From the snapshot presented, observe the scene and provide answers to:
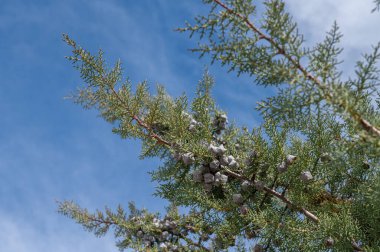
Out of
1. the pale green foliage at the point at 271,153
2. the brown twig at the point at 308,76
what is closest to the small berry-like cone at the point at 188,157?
the pale green foliage at the point at 271,153

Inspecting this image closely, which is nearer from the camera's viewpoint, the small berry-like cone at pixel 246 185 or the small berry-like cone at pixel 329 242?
the small berry-like cone at pixel 329 242

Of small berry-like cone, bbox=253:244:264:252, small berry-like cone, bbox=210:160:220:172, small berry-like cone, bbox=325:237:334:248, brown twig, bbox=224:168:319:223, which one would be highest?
small berry-like cone, bbox=210:160:220:172

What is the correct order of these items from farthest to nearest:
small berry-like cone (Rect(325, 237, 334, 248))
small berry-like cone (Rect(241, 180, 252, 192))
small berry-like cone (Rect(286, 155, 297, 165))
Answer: small berry-like cone (Rect(241, 180, 252, 192)), small berry-like cone (Rect(286, 155, 297, 165)), small berry-like cone (Rect(325, 237, 334, 248))

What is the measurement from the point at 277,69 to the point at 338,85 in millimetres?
306

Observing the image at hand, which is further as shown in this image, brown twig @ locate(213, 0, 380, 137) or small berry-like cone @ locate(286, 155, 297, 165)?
small berry-like cone @ locate(286, 155, 297, 165)

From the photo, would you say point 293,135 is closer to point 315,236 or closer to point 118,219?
point 315,236

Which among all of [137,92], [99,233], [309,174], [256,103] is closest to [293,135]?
[309,174]

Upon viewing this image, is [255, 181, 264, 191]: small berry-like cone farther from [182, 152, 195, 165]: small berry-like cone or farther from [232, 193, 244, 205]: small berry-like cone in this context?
[182, 152, 195, 165]: small berry-like cone

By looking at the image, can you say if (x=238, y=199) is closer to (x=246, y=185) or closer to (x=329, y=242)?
(x=246, y=185)

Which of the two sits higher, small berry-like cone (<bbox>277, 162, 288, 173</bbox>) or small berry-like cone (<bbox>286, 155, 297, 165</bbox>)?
small berry-like cone (<bbox>286, 155, 297, 165</bbox>)

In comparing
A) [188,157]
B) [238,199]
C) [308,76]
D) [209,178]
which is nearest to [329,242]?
[238,199]

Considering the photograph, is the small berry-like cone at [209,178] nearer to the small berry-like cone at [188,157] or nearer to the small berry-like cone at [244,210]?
the small berry-like cone at [188,157]

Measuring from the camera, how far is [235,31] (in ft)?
7.71

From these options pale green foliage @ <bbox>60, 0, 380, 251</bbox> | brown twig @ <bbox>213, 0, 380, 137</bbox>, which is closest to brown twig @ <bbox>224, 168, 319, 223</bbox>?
pale green foliage @ <bbox>60, 0, 380, 251</bbox>
